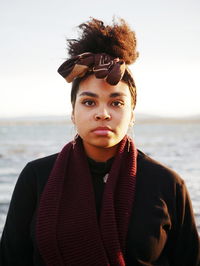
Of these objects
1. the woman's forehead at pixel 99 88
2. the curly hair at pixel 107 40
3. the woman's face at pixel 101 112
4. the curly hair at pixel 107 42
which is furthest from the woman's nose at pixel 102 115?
the curly hair at pixel 107 40

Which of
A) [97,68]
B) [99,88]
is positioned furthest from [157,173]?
[97,68]

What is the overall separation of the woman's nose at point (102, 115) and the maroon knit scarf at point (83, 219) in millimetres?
349

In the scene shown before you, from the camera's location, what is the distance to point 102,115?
2365 millimetres

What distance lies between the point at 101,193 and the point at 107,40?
3.21ft

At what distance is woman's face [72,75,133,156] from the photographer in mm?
2391

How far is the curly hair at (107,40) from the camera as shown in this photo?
8.29 ft

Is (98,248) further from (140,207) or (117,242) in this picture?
(140,207)

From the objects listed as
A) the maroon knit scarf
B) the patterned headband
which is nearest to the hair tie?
the patterned headband

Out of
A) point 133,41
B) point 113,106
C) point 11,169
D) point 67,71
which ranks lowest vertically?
point 11,169

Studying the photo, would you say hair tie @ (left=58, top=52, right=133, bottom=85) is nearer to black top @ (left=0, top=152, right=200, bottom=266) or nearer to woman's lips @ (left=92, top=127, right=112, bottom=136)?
woman's lips @ (left=92, top=127, right=112, bottom=136)

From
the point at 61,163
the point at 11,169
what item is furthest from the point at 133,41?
the point at 11,169

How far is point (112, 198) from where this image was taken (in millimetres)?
2453

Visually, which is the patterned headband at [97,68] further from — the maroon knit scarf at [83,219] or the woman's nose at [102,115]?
the maroon knit scarf at [83,219]

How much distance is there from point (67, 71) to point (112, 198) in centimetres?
84
